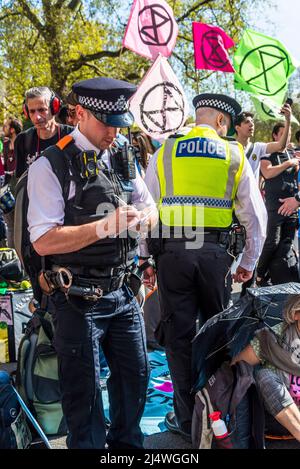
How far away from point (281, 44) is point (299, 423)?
13.2 ft

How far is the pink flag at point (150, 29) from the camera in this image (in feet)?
17.9

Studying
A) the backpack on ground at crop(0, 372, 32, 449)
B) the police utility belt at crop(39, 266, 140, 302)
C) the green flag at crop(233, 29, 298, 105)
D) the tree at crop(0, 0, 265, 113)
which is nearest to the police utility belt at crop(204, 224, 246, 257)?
the police utility belt at crop(39, 266, 140, 302)

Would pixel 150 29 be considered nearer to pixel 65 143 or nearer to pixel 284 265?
pixel 284 265

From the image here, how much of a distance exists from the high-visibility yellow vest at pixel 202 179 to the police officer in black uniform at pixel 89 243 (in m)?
0.56

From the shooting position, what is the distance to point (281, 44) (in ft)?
18.5

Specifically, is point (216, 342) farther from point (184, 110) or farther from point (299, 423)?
point (184, 110)

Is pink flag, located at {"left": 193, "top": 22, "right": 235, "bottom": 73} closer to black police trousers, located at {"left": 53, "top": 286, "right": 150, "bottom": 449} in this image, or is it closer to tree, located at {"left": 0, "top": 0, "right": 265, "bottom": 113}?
black police trousers, located at {"left": 53, "top": 286, "right": 150, "bottom": 449}

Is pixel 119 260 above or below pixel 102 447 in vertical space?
above

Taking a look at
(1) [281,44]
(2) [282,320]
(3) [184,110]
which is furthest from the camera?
(1) [281,44]

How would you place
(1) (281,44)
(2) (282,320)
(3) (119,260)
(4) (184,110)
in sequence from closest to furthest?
(3) (119,260) → (2) (282,320) → (4) (184,110) → (1) (281,44)

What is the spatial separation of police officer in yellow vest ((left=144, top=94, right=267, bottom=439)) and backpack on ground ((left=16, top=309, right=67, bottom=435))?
0.66 metres

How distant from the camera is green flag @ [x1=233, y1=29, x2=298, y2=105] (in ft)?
18.0

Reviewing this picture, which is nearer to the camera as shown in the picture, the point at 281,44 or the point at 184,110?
the point at 184,110
